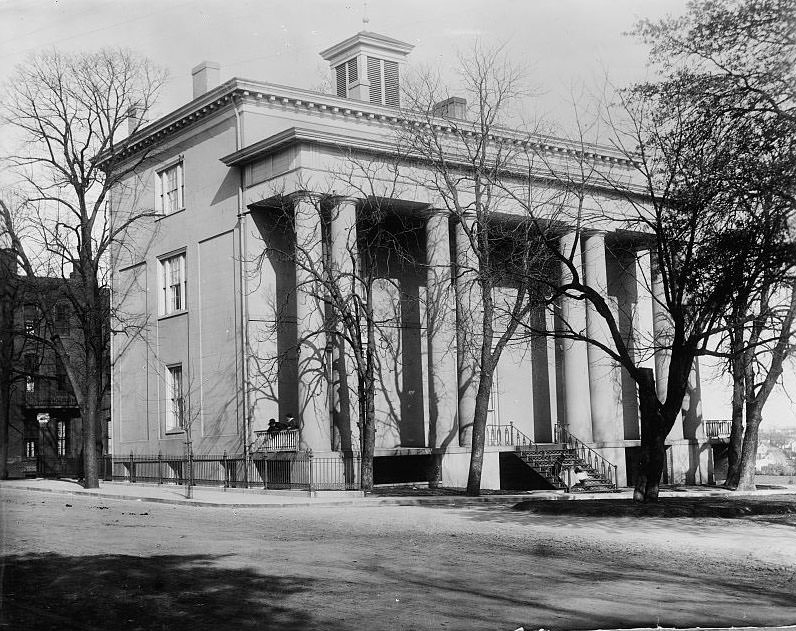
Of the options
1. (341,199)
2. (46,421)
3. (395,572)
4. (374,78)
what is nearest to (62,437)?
(46,421)

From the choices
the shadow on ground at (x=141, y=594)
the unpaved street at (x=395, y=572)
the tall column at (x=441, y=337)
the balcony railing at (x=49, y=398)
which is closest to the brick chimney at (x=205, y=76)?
the tall column at (x=441, y=337)

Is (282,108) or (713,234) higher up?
(282,108)

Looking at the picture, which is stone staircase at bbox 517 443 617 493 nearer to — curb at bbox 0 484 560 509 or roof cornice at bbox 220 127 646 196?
curb at bbox 0 484 560 509

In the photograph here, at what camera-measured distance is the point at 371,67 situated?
3925 cm

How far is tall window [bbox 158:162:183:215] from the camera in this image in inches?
1485

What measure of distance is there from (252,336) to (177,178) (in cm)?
854

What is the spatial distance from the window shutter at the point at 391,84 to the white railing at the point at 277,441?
1425 cm

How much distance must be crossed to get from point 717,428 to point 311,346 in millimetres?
19785

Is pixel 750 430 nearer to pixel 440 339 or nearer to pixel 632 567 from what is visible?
pixel 440 339

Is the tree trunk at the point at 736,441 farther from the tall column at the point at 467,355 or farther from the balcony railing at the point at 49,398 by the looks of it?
the balcony railing at the point at 49,398

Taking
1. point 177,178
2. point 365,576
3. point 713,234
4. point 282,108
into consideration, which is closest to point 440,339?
point 282,108

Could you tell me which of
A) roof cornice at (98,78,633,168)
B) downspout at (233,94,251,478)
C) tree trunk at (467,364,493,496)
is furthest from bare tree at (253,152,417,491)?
tree trunk at (467,364,493,496)

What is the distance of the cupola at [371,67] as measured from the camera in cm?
3884

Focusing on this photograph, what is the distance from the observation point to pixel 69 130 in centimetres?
3331
